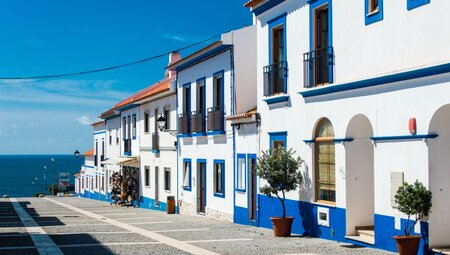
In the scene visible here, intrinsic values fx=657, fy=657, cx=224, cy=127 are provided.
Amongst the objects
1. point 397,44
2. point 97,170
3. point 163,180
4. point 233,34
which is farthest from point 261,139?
point 97,170

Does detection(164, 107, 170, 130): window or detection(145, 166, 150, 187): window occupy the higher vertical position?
detection(164, 107, 170, 130): window

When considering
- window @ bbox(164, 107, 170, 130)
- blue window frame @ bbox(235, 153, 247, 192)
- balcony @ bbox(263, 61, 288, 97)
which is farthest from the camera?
window @ bbox(164, 107, 170, 130)

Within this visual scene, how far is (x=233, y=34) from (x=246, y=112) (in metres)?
2.54

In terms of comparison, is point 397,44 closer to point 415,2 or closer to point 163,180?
point 415,2

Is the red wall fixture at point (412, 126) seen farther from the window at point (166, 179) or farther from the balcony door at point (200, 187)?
the window at point (166, 179)

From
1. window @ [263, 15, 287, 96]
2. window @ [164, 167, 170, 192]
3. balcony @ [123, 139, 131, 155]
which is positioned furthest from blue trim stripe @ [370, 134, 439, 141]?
balcony @ [123, 139, 131, 155]

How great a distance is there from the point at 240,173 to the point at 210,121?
3.15m

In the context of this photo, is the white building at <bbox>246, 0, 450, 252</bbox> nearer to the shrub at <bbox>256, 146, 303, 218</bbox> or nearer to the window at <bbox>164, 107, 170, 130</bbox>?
the shrub at <bbox>256, 146, 303, 218</bbox>

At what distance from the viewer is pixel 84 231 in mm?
18938

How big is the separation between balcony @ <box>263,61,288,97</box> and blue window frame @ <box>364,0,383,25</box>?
13.4 feet

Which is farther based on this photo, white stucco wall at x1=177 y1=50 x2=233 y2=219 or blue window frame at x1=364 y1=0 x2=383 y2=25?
white stucco wall at x1=177 y1=50 x2=233 y2=219

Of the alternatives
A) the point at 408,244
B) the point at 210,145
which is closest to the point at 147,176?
the point at 210,145

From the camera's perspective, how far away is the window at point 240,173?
828 inches

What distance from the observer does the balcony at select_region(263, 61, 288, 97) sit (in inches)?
696
